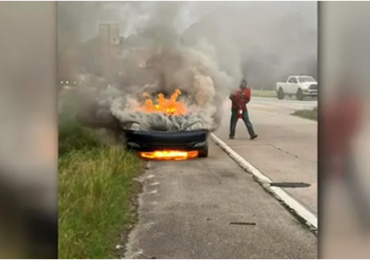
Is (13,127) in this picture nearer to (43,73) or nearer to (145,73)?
(43,73)

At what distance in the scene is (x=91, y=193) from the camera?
6.53ft

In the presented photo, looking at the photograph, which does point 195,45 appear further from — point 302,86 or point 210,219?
point 210,219

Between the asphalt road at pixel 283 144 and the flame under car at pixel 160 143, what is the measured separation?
149 millimetres

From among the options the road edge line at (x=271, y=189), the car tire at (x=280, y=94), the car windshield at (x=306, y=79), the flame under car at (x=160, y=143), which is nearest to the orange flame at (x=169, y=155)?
the flame under car at (x=160, y=143)

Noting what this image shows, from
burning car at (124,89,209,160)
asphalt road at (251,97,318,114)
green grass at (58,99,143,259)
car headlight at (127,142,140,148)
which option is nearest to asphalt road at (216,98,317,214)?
asphalt road at (251,97,318,114)

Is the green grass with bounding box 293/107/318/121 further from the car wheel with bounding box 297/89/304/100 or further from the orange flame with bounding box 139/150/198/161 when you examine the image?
the orange flame with bounding box 139/150/198/161

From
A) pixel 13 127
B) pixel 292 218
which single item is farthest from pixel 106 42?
pixel 292 218

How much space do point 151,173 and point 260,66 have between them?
0.63 metres

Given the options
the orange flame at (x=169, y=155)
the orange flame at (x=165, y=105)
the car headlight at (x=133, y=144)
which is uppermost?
the orange flame at (x=165, y=105)

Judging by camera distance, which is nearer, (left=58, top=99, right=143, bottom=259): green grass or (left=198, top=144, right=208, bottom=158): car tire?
(left=58, top=99, right=143, bottom=259): green grass

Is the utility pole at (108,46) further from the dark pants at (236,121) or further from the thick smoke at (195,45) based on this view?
the dark pants at (236,121)

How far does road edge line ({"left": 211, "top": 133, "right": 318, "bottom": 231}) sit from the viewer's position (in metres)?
1.97

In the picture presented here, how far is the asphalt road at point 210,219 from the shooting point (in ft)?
6.45

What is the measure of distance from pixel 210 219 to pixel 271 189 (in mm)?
281
